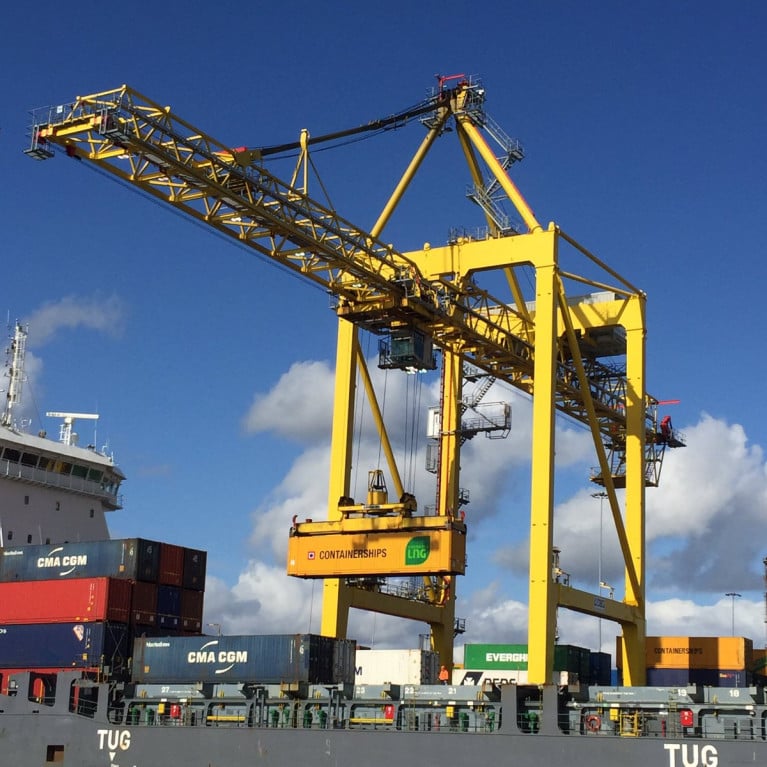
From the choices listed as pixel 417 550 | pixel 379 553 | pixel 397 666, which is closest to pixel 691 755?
pixel 417 550

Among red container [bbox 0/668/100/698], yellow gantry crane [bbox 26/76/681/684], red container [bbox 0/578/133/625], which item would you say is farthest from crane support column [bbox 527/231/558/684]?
red container [bbox 0/668/100/698]

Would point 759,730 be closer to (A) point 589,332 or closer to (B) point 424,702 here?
(B) point 424,702

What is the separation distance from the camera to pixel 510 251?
40625 mm

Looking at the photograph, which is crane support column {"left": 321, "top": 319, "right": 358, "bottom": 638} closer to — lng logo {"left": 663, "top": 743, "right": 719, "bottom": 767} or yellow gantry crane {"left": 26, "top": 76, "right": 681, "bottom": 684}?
yellow gantry crane {"left": 26, "top": 76, "right": 681, "bottom": 684}

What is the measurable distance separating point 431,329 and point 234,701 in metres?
14.6

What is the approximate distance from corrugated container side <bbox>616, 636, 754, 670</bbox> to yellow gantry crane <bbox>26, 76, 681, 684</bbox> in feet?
10.5

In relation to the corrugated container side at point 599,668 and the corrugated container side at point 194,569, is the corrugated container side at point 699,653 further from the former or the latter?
the corrugated container side at point 194,569

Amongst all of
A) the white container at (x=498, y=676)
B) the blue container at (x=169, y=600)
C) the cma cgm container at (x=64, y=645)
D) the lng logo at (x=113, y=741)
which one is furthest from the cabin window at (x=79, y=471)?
the white container at (x=498, y=676)

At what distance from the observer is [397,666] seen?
45.6 meters

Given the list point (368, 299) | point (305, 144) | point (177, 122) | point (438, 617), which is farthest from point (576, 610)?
point (177, 122)

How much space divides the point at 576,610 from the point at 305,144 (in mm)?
18226

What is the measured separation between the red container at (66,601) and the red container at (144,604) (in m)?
0.25

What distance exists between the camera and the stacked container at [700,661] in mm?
45125

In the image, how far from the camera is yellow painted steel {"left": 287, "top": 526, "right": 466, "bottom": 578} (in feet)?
119
